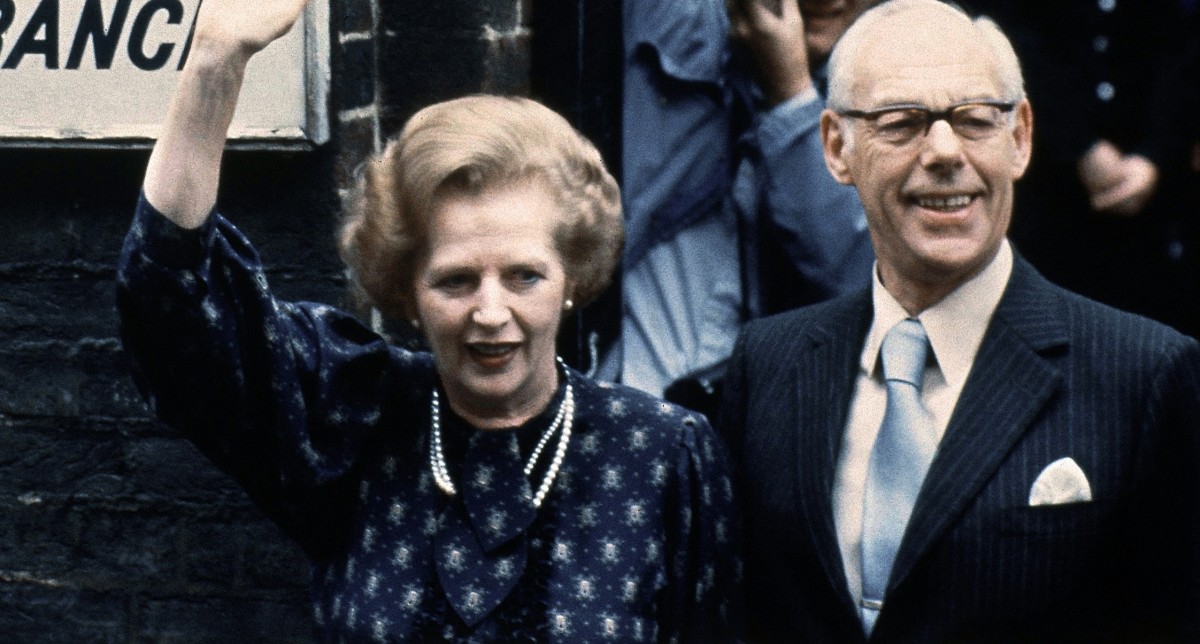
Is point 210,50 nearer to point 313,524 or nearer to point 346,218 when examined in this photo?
point 346,218

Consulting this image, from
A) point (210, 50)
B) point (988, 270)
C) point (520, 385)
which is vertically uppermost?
point (210, 50)

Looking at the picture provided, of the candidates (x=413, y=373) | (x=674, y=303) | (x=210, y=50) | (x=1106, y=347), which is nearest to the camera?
(x=210, y=50)

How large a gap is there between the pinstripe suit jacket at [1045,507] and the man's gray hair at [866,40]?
31cm

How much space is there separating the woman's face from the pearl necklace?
0.22ft

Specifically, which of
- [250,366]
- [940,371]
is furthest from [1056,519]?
[250,366]

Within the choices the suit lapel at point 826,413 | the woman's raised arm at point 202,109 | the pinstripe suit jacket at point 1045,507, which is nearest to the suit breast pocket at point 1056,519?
the pinstripe suit jacket at point 1045,507

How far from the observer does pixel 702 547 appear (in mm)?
2734

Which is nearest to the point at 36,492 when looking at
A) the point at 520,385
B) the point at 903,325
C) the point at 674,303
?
the point at 674,303

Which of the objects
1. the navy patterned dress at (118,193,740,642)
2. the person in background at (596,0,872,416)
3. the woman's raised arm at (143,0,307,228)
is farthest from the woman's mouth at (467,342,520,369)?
the person in background at (596,0,872,416)

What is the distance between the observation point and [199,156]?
239cm

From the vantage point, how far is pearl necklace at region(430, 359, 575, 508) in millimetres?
2682

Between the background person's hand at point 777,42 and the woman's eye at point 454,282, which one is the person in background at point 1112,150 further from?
the woman's eye at point 454,282

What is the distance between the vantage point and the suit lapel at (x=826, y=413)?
2674mm

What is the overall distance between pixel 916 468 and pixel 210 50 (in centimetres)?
115
